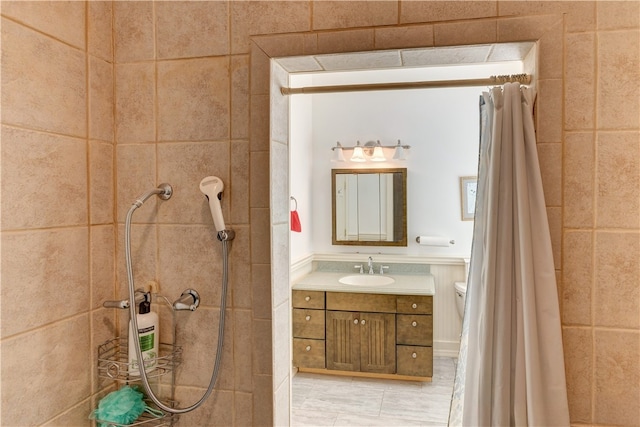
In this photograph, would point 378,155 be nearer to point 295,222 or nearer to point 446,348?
point 295,222

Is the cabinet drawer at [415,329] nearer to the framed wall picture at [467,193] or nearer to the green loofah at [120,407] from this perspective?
the framed wall picture at [467,193]

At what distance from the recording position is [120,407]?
1.23 meters

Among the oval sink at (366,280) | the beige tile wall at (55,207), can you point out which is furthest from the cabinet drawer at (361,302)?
the beige tile wall at (55,207)

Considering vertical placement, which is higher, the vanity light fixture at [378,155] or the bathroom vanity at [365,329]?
the vanity light fixture at [378,155]

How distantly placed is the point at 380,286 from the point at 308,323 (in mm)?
599

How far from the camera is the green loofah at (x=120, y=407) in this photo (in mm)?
1226

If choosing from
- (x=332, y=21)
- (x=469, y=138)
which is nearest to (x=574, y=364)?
(x=332, y=21)

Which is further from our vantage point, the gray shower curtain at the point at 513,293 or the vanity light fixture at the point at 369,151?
the vanity light fixture at the point at 369,151

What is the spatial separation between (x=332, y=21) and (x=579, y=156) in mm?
757

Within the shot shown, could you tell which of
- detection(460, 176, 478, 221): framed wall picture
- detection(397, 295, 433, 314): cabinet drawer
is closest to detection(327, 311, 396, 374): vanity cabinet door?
detection(397, 295, 433, 314): cabinet drawer

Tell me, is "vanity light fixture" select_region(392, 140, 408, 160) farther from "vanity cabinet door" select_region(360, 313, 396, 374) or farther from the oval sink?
"vanity cabinet door" select_region(360, 313, 396, 374)

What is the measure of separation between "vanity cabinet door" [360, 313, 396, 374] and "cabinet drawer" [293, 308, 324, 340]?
1.00 feet

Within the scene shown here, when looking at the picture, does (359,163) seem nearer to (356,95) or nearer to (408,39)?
(356,95)

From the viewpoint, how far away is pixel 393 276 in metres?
3.48
